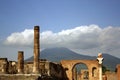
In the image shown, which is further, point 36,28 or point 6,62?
point 6,62

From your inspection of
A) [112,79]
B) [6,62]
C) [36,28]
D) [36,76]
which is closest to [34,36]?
[36,28]

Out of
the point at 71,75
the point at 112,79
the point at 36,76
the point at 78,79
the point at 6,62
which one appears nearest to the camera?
the point at 36,76

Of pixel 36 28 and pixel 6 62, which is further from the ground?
pixel 36 28

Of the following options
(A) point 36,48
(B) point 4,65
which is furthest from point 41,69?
(A) point 36,48

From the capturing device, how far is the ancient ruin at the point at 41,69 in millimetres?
33844

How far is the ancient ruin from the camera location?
3384cm

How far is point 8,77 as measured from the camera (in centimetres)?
3394

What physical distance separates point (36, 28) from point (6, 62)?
9312mm

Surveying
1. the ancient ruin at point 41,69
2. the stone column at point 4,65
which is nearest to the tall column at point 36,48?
the ancient ruin at point 41,69

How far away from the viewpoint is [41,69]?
4072cm

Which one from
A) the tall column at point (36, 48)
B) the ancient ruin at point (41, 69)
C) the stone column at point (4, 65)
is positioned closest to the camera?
the ancient ruin at point (41, 69)

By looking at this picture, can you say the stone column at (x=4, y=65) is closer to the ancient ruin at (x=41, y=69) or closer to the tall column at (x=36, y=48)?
the ancient ruin at (x=41, y=69)

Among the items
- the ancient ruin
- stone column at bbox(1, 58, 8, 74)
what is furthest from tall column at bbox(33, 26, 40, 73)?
stone column at bbox(1, 58, 8, 74)

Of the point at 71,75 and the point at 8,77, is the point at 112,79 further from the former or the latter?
the point at 8,77
